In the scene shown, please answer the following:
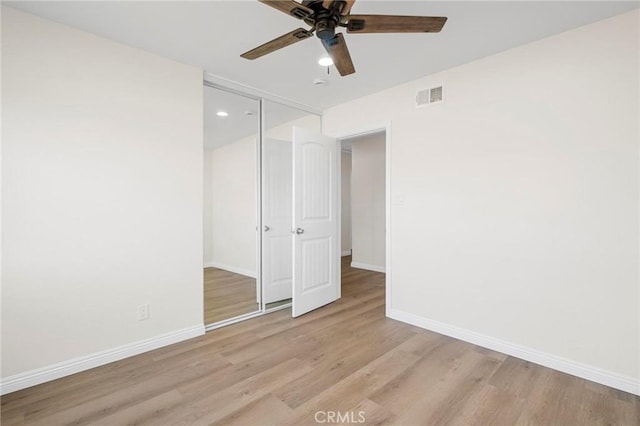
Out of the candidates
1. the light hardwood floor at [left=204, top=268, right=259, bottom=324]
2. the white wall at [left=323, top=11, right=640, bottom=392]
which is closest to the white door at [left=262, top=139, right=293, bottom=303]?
the light hardwood floor at [left=204, top=268, right=259, bottom=324]

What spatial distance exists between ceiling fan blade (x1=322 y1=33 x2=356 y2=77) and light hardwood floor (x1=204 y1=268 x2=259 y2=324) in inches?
106

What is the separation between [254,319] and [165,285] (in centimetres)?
104

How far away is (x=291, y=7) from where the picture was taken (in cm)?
146

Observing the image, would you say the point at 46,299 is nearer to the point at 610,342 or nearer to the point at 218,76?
the point at 218,76

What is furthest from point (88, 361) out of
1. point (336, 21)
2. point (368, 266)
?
point (368, 266)

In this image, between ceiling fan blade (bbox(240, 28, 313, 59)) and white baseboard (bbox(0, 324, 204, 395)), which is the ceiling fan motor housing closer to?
ceiling fan blade (bbox(240, 28, 313, 59))

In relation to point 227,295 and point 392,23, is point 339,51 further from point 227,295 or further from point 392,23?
point 227,295

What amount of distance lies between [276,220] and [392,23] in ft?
8.65

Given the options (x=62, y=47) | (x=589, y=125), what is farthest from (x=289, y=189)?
(x=589, y=125)

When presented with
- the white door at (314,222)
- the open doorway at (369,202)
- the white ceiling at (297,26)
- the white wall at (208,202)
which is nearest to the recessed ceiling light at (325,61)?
the white ceiling at (297,26)

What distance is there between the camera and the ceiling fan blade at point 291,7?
1411mm

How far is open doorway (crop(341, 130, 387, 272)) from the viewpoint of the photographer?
559 centimetres

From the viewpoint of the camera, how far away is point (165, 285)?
2654mm

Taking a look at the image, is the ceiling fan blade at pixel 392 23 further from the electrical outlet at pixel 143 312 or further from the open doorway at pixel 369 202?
the open doorway at pixel 369 202
